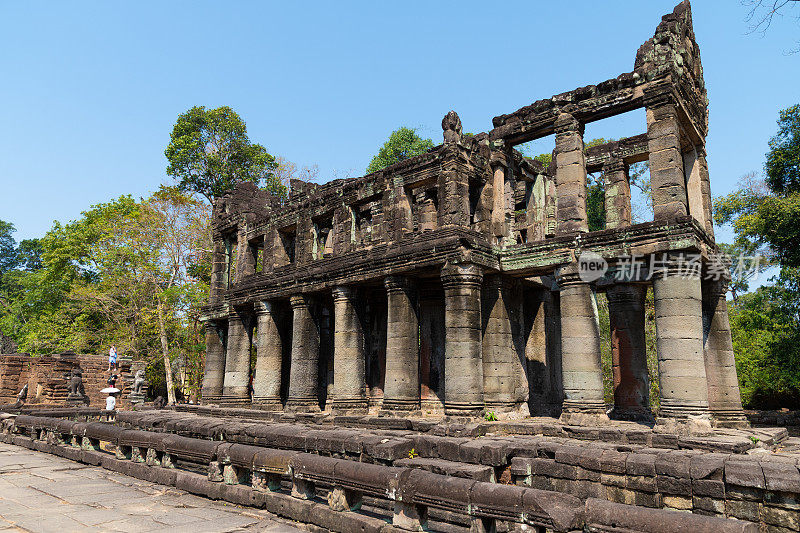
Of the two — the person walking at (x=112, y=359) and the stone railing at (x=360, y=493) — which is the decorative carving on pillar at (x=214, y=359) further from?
the stone railing at (x=360, y=493)

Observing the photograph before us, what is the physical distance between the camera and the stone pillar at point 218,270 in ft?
76.0

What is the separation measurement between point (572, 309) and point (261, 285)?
1199 cm

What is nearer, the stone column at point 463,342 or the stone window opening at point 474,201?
the stone column at point 463,342

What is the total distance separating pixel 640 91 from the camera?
12.7 m

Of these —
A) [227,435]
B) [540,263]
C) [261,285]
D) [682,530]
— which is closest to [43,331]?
[261,285]

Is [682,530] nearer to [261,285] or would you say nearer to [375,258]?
[375,258]

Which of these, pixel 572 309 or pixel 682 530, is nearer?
pixel 682 530

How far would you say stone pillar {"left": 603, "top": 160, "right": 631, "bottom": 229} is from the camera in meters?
16.6

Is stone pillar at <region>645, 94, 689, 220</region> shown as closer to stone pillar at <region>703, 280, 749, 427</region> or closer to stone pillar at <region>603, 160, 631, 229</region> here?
stone pillar at <region>703, 280, 749, 427</region>

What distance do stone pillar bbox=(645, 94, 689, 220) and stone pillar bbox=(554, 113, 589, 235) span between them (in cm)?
174

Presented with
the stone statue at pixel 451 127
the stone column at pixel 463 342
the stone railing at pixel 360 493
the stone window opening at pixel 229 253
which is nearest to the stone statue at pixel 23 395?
the stone window opening at pixel 229 253

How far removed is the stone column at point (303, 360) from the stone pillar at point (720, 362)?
12.1 metres

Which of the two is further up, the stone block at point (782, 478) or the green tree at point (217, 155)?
the green tree at point (217, 155)

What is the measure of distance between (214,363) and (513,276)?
14305 mm
